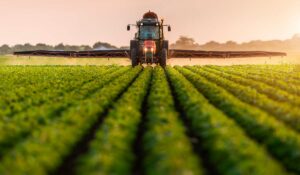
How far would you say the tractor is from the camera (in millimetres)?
38500

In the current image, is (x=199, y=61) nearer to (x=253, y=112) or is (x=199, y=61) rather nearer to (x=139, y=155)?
(x=253, y=112)

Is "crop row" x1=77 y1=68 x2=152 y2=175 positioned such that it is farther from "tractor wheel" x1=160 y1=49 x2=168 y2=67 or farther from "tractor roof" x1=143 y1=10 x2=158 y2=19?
"tractor roof" x1=143 y1=10 x2=158 y2=19

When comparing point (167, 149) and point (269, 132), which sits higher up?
point (167, 149)

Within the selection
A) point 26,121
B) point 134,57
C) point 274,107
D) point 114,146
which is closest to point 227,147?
point 114,146

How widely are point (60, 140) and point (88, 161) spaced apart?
1658 millimetres

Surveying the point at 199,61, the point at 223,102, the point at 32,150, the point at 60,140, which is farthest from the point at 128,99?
the point at 199,61

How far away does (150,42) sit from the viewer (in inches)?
1507

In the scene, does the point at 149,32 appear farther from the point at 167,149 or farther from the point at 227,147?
the point at 167,149

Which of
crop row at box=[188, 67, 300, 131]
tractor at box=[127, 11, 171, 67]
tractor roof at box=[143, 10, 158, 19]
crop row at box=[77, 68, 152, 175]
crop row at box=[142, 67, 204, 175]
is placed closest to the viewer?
crop row at box=[142, 67, 204, 175]

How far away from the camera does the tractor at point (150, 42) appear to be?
38500 millimetres

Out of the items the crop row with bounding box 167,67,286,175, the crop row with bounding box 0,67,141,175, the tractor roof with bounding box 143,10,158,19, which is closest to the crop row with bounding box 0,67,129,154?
the crop row with bounding box 0,67,141,175

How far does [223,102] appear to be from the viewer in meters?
14.7

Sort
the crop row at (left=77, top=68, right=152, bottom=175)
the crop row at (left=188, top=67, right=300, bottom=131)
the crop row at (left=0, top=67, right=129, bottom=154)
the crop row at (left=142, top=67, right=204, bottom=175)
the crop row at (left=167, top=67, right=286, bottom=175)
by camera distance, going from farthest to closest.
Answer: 1. the crop row at (left=188, top=67, right=300, bottom=131)
2. the crop row at (left=0, top=67, right=129, bottom=154)
3. the crop row at (left=167, top=67, right=286, bottom=175)
4. the crop row at (left=77, top=68, right=152, bottom=175)
5. the crop row at (left=142, top=67, right=204, bottom=175)

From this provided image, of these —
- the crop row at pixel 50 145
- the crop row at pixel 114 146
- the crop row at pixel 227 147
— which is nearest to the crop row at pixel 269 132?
the crop row at pixel 227 147
